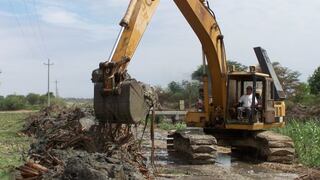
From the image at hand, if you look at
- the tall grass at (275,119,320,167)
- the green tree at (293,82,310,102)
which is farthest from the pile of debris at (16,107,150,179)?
the green tree at (293,82,310,102)

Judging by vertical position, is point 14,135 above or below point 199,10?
below

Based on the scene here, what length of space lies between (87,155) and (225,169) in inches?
221

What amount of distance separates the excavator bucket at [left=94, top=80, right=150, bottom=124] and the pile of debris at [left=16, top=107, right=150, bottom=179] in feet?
1.49

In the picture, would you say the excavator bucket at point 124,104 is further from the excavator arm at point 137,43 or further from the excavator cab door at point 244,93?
the excavator cab door at point 244,93

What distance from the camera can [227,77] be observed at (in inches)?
598

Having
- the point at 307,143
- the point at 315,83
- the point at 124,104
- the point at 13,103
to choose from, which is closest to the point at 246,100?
the point at 307,143

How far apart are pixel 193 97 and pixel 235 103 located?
4108 cm

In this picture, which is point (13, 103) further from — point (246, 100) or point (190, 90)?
point (246, 100)

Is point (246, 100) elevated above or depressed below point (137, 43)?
below

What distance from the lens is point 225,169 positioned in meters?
13.1

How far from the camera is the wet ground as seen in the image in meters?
12.0

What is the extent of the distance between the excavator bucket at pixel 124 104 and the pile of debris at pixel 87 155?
0.45 m

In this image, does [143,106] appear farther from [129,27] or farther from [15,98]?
[15,98]

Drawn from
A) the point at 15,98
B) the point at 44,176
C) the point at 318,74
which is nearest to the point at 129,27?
the point at 44,176
